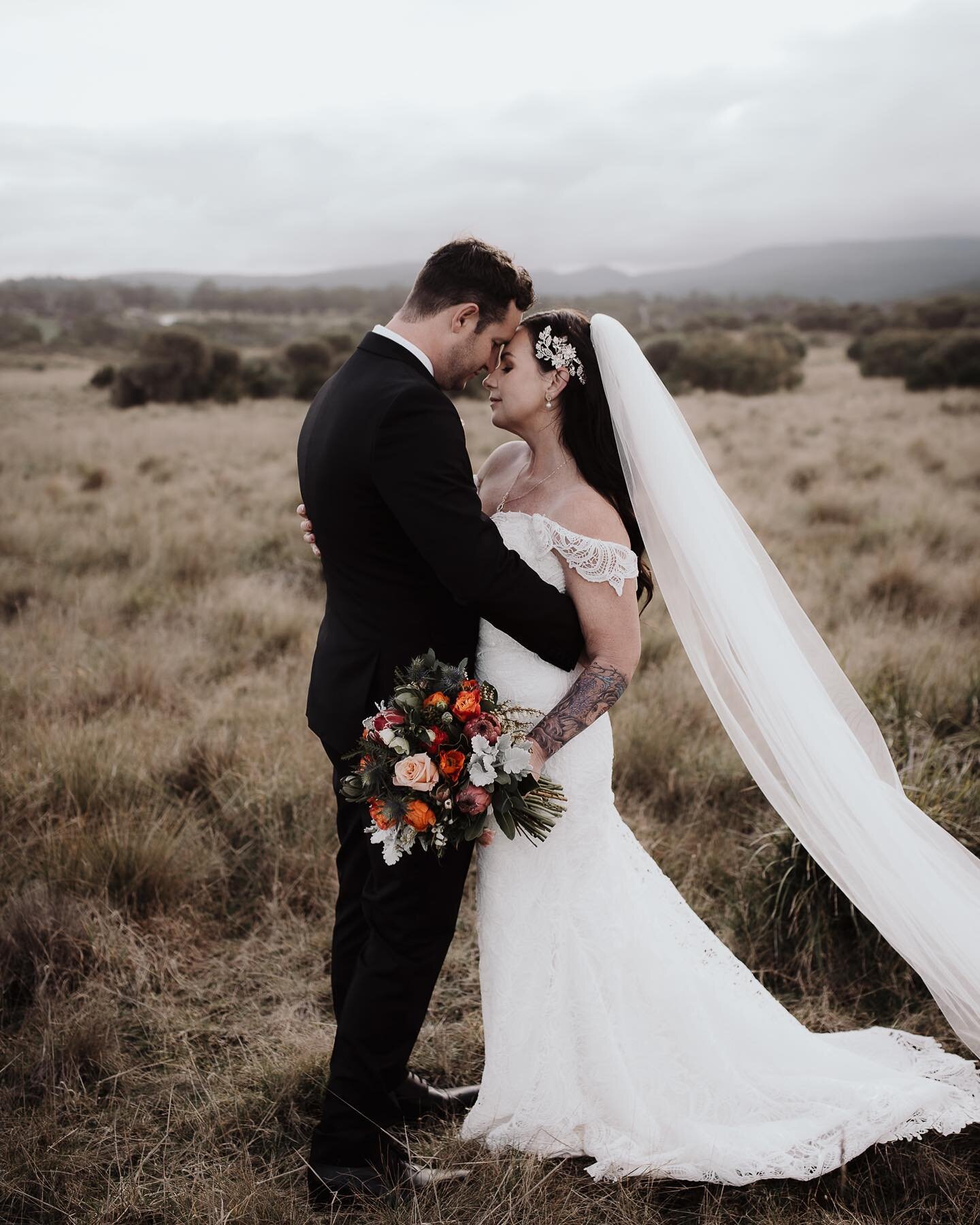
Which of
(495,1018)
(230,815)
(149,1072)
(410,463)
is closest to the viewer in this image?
(410,463)

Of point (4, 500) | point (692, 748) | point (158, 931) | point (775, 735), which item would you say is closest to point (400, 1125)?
point (158, 931)

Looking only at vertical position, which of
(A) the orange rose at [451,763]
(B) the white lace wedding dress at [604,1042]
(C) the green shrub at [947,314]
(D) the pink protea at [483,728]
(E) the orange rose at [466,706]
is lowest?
(B) the white lace wedding dress at [604,1042]

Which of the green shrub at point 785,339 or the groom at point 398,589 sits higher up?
the green shrub at point 785,339

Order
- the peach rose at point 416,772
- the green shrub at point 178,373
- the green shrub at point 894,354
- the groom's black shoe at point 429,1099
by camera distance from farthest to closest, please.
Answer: the green shrub at point 894,354 < the green shrub at point 178,373 < the groom's black shoe at point 429,1099 < the peach rose at point 416,772

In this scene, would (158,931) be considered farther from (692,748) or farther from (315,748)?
(692,748)

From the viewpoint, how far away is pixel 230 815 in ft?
14.7

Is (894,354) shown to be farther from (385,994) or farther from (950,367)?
(385,994)

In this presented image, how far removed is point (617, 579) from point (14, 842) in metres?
3.20

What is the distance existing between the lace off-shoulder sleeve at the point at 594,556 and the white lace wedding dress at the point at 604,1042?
0.18 ft

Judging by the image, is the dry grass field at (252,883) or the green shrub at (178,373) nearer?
the dry grass field at (252,883)

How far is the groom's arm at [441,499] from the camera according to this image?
89.9 inches

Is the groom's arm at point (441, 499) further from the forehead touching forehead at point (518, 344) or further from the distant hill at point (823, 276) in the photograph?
the distant hill at point (823, 276)

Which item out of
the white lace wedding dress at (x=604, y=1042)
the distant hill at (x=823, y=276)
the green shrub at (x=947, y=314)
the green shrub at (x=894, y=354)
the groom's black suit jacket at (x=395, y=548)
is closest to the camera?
the groom's black suit jacket at (x=395, y=548)

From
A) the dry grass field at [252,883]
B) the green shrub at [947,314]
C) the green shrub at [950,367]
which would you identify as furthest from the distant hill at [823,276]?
the dry grass field at [252,883]
